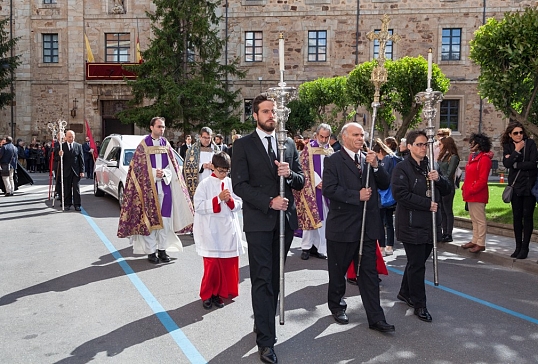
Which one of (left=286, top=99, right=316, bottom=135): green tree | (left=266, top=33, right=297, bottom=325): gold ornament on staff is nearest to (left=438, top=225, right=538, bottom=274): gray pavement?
(left=266, top=33, right=297, bottom=325): gold ornament on staff

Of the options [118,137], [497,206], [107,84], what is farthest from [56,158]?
[107,84]

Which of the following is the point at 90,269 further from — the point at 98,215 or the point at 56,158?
the point at 56,158

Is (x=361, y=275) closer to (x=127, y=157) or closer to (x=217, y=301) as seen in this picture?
(x=217, y=301)

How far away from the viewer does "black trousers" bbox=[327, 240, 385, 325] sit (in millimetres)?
5488

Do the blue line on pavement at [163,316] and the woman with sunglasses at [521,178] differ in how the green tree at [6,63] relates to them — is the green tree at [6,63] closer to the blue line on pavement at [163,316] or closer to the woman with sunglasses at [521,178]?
the blue line on pavement at [163,316]

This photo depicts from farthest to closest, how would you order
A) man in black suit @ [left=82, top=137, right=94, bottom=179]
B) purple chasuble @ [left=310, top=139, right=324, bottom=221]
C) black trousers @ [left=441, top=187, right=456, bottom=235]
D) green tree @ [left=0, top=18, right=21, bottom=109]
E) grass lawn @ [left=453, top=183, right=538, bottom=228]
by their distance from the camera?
1. green tree @ [left=0, top=18, right=21, bottom=109]
2. man in black suit @ [left=82, top=137, right=94, bottom=179]
3. grass lawn @ [left=453, top=183, right=538, bottom=228]
4. black trousers @ [left=441, top=187, right=456, bottom=235]
5. purple chasuble @ [left=310, top=139, right=324, bottom=221]

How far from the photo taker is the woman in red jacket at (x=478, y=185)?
941cm

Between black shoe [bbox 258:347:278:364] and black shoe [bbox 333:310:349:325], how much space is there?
3.95ft

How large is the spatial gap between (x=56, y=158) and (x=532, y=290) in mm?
12023

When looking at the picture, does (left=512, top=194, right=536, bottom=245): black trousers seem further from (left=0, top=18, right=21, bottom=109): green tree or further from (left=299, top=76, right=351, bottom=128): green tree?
(left=0, top=18, right=21, bottom=109): green tree

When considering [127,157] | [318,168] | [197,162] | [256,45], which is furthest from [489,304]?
[256,45]

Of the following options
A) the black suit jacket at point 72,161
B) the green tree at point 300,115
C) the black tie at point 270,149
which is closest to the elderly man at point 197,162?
the black suit jacket at point 72,161

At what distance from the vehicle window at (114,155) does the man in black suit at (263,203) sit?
35.7 ft

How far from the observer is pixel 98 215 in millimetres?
14070
